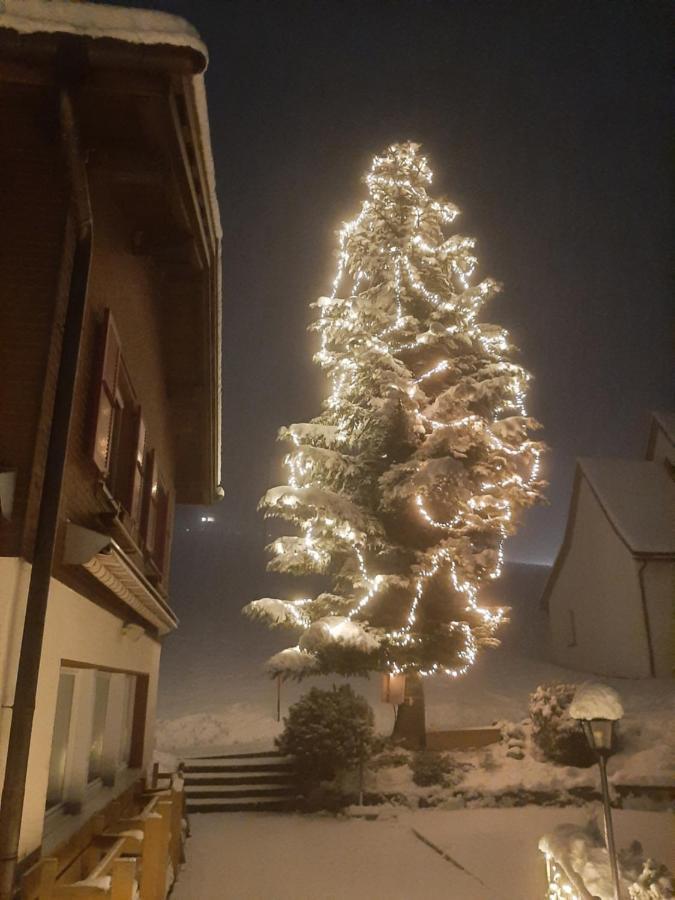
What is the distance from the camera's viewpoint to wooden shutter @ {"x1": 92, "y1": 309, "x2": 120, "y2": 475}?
19.0 feet

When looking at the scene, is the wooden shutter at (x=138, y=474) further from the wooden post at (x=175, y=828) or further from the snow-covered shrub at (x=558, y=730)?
the snow-covered shrub at (x=558, y=730)

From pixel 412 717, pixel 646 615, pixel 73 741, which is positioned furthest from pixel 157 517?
pixel 646 615

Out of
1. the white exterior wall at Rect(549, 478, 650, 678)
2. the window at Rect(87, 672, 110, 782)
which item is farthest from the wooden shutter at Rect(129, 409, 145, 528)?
the white exterior wall at Rect(549, 478, 650, 678)

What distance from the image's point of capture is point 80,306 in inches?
201

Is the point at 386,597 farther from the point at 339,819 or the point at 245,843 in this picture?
the point at 245,843

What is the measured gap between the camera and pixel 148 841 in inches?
223

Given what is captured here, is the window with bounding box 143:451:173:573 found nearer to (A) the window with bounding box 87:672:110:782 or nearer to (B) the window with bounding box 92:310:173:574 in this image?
(B) the window with bounding box 92:310:173:574

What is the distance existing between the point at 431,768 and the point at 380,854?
148 inches

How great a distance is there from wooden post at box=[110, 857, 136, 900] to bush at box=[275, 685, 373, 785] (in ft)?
29.8

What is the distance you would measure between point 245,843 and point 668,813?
267 inches

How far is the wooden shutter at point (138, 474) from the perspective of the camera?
25.8 feet

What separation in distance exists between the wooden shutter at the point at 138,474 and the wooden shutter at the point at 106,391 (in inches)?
30.7

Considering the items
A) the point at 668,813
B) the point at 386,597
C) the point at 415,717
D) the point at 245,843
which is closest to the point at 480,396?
the point at 386,597

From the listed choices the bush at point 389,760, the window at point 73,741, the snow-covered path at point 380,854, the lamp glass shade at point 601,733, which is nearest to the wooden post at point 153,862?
the window at point 73,741
